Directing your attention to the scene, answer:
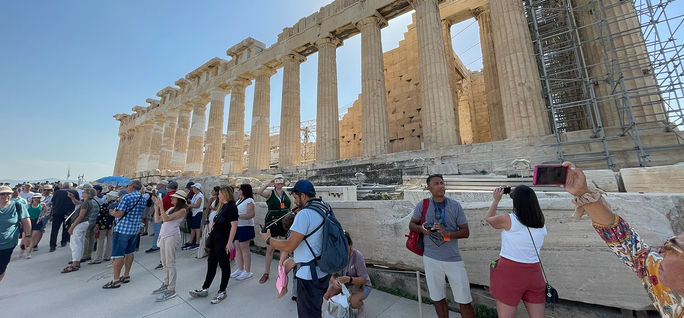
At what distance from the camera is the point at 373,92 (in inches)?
473

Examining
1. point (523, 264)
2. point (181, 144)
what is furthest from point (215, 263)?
point (181, 144)

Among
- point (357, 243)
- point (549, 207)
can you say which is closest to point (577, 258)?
point (549, 207)

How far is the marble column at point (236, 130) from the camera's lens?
57.2 ft

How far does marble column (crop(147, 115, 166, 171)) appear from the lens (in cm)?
2497

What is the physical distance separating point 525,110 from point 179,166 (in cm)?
2433

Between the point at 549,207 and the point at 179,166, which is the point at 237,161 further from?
the point at 549,207

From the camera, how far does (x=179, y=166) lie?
71.1 feet

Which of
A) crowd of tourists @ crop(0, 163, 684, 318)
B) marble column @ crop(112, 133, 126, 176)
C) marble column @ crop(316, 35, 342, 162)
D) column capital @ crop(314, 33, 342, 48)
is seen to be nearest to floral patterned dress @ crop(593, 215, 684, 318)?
crowd of tourists @ crop(0, 163, 684, 318)

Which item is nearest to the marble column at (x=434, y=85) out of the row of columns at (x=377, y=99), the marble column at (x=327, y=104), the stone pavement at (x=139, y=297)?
the row of columns at (x=377, y=99)

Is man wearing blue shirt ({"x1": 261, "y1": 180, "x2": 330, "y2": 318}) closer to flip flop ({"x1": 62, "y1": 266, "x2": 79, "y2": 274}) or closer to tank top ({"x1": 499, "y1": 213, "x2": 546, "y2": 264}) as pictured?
tank top ({"x1": 499, "y1": 213, "x2": 546, "y2": 264})

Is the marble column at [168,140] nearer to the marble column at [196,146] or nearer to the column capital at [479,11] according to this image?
the marble column at [196,146]

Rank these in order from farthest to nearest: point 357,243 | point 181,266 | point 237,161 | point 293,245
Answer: point 237,161 < point 181,266 < point 357,243 < point 293,245

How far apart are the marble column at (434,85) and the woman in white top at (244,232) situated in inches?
293

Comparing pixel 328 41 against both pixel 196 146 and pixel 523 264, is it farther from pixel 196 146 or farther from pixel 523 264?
pixel 523 264
